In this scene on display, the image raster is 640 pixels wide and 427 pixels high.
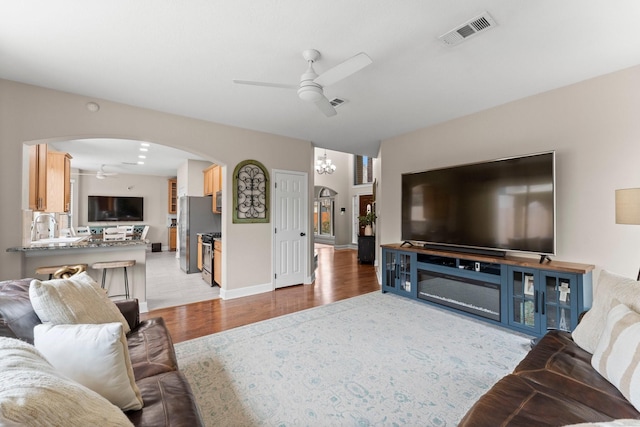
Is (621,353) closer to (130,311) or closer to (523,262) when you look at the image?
(523,262)

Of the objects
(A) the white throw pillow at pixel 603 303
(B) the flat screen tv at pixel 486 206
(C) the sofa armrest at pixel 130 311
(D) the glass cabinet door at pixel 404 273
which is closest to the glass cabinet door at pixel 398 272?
(D) the glass cabinet door at pixel 404 273

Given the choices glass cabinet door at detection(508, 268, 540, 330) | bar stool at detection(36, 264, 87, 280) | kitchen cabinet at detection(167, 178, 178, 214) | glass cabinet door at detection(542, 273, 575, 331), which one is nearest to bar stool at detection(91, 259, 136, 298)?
bar stool at detection(36, 264, 87, 280)

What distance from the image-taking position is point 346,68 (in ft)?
6.72

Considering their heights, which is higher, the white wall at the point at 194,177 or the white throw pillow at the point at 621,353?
the white wall at the point at 194,177

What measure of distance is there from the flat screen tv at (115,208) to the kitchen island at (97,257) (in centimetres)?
631

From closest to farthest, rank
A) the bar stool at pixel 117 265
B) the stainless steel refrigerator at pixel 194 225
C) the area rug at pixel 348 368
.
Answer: the area rug at pixel 348 368, the bar stool at pixel 117 265, the stainless steel refrigerator at pixel 194 225

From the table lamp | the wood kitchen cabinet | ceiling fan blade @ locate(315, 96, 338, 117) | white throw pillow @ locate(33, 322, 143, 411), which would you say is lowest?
white throw pillow @ locate(33, 322, 143, 411)

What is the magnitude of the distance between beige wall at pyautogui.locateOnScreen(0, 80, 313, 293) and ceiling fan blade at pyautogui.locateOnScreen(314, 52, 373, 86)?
2.40 meters

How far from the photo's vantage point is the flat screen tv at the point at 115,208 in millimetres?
8750

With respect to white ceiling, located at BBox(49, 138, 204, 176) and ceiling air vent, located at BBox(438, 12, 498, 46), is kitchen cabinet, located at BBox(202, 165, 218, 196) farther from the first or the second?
ceiling air vent, located at BBox(438, 12, 498, 46)

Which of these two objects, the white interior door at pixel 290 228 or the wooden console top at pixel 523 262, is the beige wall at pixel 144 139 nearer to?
the white interior door at pixel 290 228

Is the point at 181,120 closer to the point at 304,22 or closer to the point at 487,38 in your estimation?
the point at 304,22

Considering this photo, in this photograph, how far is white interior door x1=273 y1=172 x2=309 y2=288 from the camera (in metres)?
4.73

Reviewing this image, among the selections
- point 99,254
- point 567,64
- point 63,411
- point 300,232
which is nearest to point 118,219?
point 99,254
